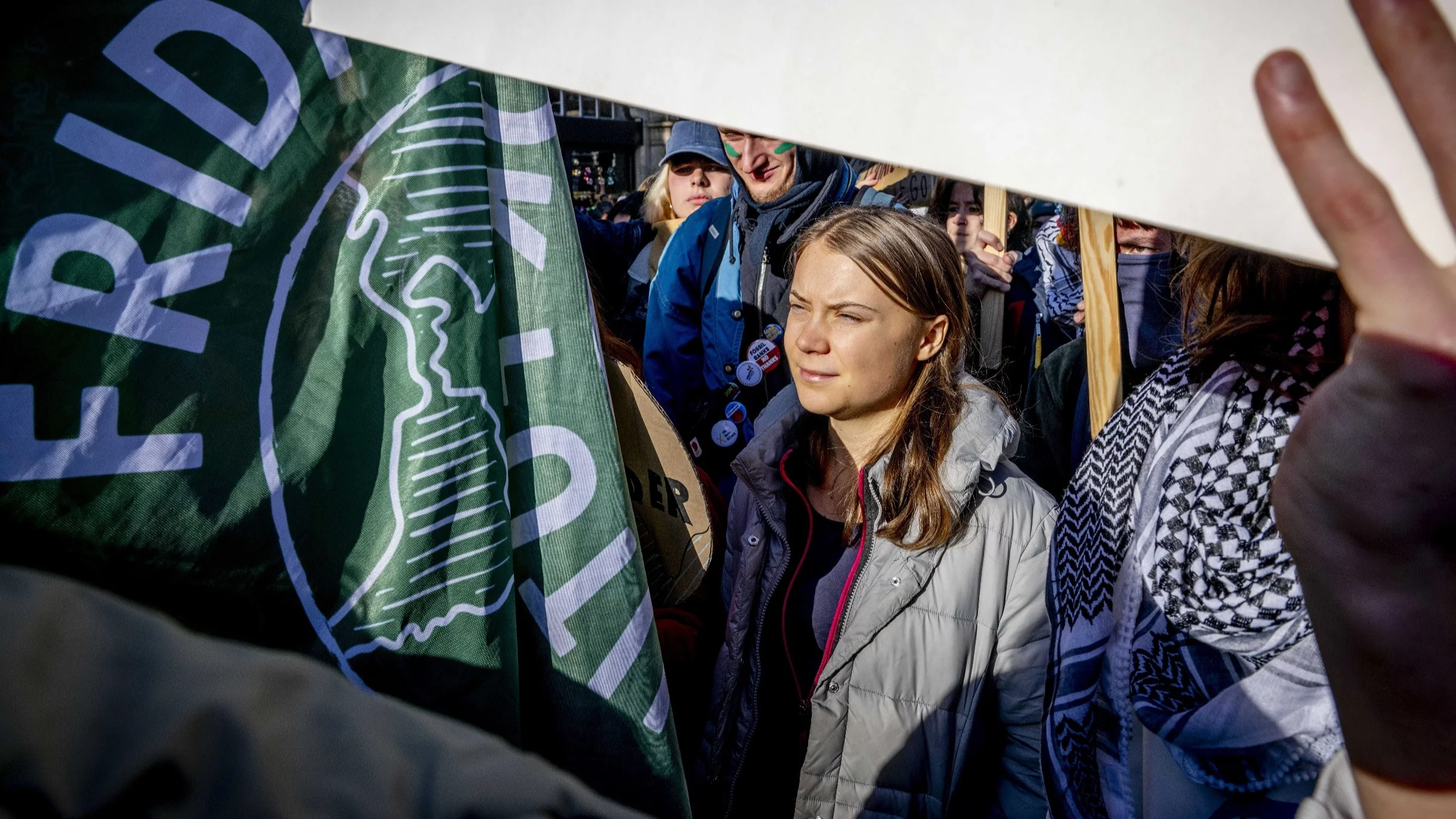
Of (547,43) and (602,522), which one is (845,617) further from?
(547,43)

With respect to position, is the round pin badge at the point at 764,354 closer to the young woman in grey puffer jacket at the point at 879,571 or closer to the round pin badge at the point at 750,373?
the round pin badge at the point at 750,373

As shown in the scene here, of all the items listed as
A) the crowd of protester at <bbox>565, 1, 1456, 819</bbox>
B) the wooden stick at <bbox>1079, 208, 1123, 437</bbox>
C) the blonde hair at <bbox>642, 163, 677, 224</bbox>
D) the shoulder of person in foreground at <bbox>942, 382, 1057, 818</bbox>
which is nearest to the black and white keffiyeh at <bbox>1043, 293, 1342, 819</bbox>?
the crowd of protester at <bbox>565, 1, 1456, 819</bbox>

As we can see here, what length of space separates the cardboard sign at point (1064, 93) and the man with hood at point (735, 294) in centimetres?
242

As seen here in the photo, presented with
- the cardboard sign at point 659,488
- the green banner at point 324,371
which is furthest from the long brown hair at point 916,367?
the green banner at point 324,371

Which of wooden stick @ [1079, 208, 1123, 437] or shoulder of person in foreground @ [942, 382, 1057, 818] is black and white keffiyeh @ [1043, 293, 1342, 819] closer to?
shoulder of person in foreground @ [942, 382, 1057, 818]

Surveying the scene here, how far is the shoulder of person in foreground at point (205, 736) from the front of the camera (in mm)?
463

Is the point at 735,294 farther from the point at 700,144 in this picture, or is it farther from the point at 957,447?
the point at 957,447

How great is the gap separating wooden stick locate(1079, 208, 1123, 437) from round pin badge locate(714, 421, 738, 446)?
4.12 ft

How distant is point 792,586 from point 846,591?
0.57 ft

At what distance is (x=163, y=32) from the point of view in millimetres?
866

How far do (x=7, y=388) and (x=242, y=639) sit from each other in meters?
0.39

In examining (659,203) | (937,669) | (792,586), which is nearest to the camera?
(937,669)

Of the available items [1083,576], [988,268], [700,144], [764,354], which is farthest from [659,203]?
[1083,576]

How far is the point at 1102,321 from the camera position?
78.7 inches
